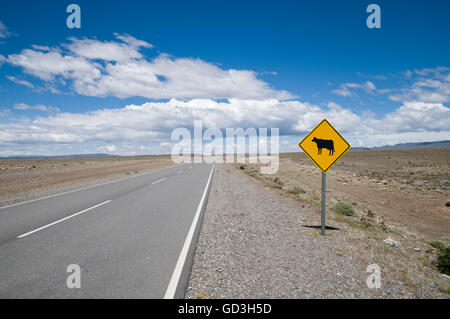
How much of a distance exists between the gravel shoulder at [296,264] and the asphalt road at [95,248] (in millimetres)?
586

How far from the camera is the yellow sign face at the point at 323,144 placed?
6367 mm

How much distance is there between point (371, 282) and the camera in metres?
4.07

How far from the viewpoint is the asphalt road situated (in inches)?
148

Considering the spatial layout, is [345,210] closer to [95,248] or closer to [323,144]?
[323,144]

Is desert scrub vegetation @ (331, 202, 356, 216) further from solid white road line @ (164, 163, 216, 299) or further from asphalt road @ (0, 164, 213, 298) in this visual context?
solid white road line @ (164, 163, 216, 299)

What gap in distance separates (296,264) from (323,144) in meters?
3.12

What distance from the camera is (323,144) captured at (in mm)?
6461

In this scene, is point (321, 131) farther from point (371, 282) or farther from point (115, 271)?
point (115, 271)

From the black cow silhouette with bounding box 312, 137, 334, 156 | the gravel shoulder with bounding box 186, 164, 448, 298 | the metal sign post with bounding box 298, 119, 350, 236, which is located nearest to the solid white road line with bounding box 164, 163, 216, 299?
the gravel shoulder with bounding box 186, 164, 448, 298

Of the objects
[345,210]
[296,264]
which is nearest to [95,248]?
[296,264]

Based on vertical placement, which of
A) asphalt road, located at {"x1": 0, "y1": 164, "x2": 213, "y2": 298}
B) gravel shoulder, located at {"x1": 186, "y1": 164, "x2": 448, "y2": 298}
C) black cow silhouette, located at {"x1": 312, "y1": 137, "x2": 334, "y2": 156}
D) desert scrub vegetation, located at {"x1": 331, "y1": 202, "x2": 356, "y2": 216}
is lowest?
desert scrub vegetation, located at {"x1": 331, "y1": 202, "x2": 356, "y2": 216}

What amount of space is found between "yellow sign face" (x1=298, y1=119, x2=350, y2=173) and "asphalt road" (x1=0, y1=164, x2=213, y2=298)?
3.57 meters

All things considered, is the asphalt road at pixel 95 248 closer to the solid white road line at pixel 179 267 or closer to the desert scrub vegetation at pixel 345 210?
the solid white road line at pixel 179 267

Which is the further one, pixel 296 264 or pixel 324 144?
pixel 324 144
